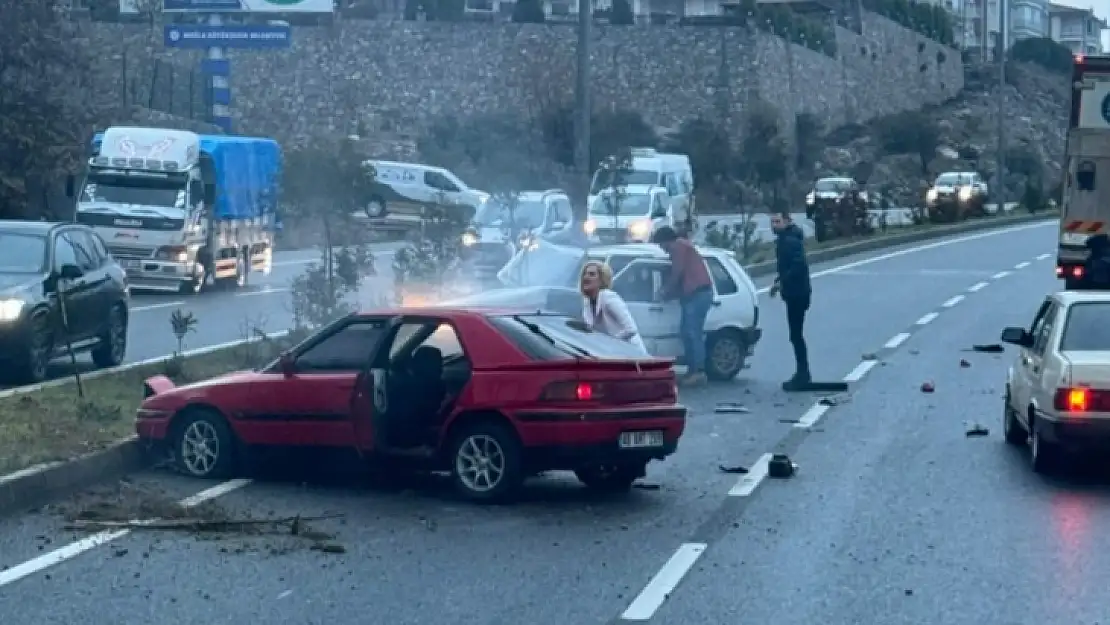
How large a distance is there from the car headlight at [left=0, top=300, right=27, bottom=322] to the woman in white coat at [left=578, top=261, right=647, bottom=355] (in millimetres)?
6137

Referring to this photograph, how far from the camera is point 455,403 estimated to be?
39.9ft

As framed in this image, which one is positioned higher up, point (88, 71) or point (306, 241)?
point (88, 71)

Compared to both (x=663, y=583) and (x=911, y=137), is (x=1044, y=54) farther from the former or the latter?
(x=663, y=583)

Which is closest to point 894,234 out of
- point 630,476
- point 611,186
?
point 611,186

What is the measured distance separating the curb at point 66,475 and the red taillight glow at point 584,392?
3.40m

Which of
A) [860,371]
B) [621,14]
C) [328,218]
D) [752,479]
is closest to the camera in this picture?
[752,479]

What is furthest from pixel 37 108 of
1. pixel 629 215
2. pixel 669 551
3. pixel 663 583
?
pixel 663 583

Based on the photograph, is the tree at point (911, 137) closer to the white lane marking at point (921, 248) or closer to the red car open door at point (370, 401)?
the white lane marking at point (921, 248)

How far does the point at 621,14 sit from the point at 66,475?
219 feet

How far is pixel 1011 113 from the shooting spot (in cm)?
10519

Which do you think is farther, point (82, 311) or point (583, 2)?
point (583, 2)

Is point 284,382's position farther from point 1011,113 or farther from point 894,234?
point 1011,113

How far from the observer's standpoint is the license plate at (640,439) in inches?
470

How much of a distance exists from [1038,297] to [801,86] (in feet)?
178
